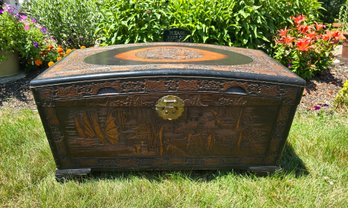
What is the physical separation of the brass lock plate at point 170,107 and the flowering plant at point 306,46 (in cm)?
223

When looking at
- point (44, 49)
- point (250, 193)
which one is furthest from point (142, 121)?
point (44, 49)

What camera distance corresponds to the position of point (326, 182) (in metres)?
2.11

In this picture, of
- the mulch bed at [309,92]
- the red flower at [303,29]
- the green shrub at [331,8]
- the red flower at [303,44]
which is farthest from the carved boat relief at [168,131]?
the green shrub at [331,8]

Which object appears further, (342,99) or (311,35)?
(311,35)

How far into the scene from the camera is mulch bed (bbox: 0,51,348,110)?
337 centimetres

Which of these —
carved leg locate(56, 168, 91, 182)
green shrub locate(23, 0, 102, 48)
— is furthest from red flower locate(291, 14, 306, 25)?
carved leg locate(56, 168, 91, 182)

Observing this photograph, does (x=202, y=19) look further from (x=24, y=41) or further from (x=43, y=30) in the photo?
(x=43, y=30)

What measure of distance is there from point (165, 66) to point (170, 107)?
0.83 feet

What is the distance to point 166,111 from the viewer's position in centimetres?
182

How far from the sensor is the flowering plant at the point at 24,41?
3.51 m

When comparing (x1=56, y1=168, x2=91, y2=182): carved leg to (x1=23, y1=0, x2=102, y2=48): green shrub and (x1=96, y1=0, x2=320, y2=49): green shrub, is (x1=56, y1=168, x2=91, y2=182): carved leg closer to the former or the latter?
(x1=96, y1=0, x2=320, y2=49): green shrub

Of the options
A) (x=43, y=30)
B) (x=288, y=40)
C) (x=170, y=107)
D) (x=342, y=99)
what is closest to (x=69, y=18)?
(x=43, y=30)

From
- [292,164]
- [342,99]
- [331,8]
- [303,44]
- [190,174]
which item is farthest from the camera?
[331,8]

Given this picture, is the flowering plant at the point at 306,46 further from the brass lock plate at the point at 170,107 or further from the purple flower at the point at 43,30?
the purple flower at the point at 43,30
